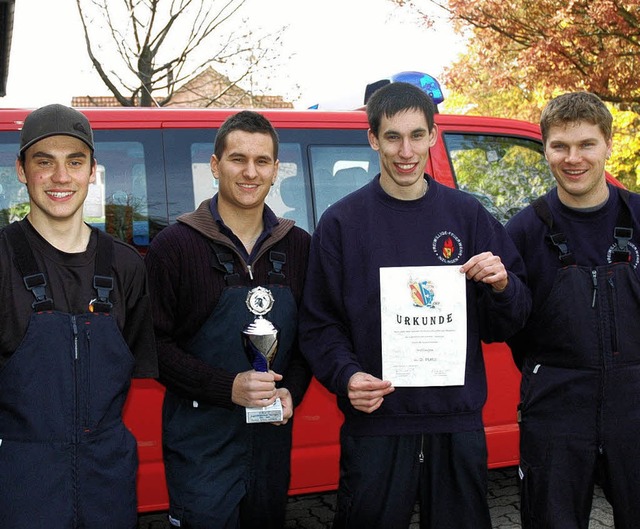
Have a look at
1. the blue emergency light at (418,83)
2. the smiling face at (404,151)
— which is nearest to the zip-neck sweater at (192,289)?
the smiling face at (404,151)

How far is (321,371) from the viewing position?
2549 millimetres

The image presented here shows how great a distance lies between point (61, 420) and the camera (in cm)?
221

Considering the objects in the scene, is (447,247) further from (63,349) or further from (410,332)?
(63,349)

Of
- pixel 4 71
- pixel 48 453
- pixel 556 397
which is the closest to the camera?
pixel 48 453

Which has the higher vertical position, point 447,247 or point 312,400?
point 447,247

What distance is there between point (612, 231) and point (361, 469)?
4.10ft

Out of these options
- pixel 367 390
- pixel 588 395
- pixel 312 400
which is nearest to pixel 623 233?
pixel 588 395

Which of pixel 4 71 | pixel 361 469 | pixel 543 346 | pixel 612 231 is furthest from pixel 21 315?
pixel 4 71

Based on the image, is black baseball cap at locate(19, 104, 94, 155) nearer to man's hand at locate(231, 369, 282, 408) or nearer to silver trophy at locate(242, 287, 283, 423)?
silver trophy at locate(242, 287, 283, 423)

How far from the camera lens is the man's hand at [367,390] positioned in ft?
7.86

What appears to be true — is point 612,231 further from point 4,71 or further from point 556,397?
point 4,71

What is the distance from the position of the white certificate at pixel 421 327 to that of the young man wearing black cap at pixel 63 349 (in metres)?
0.82

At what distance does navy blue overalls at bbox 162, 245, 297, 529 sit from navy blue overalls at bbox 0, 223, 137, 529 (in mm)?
372

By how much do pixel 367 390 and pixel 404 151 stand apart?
0.82 meters
